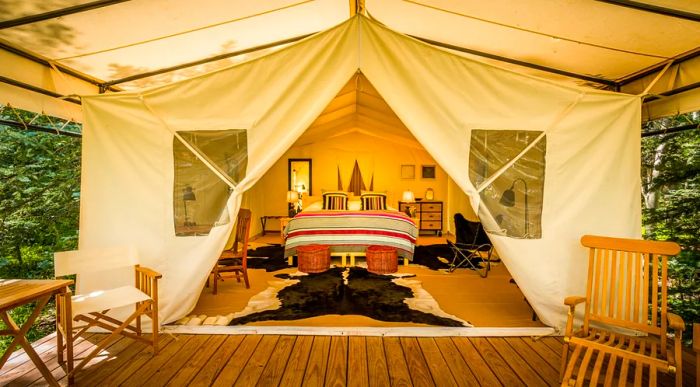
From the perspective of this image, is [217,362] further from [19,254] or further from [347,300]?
[19,254]

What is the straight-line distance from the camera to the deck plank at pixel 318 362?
228 cm

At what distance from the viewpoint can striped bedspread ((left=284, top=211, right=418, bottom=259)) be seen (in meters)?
5.52

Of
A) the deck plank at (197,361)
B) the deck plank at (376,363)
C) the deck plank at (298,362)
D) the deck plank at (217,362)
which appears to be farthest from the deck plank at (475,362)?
the deck plank at (197,361)

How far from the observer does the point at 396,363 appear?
8.20ft

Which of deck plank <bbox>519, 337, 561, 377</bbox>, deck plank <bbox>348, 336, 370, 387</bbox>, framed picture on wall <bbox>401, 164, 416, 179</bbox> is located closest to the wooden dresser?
framed picture on wall <bbox>401, 164, 416, 179</bbox>

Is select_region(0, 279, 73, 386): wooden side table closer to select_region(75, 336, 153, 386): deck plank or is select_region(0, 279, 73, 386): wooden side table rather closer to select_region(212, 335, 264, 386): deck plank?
select_region(75, 336, 153, 386): deck plank

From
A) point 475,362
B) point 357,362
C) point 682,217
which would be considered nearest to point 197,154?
point 357,362

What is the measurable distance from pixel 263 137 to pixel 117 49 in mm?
1411

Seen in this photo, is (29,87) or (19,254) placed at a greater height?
(29,87)

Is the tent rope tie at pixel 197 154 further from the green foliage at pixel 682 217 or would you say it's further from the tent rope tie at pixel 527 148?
the green foliage at pixel 682 217

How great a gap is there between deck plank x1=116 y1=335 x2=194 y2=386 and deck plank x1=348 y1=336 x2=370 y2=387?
4.40 ft

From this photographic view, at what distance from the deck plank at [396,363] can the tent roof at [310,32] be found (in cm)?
262

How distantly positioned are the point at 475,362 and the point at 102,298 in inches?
108

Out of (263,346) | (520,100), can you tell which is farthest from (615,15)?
(263,346)
